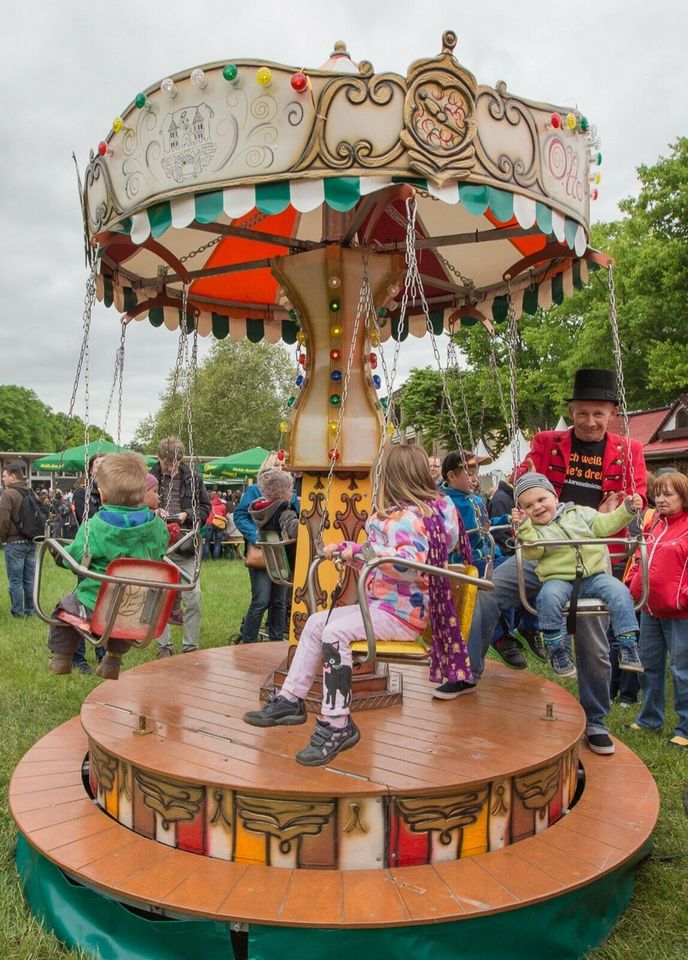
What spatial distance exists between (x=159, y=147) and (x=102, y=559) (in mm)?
1931

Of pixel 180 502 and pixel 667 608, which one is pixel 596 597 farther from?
pixel 180 502

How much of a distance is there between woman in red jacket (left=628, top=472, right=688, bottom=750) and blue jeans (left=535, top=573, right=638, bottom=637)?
1130 millimetres

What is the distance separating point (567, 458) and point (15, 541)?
22.7 feet

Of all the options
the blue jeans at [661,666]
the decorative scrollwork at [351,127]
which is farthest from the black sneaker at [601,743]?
the decorative scrollwork at [351,127]

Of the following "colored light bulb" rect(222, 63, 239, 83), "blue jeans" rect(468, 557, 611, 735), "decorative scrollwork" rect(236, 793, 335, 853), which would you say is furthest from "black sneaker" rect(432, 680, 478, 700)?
"colored light bulb" rect(222, 63, 239, 83)

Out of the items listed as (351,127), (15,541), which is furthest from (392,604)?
(15,541)

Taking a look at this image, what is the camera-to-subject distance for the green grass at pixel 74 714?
276 centimetres

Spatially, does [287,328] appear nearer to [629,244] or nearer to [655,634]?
[655,634]

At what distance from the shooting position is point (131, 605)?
355cm

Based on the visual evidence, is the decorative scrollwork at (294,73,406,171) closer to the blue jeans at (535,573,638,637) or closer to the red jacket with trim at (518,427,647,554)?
the red jacket with trim at (518,427,647,554)

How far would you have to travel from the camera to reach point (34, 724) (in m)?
5.03

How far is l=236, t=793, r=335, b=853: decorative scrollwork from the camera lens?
2816 mm

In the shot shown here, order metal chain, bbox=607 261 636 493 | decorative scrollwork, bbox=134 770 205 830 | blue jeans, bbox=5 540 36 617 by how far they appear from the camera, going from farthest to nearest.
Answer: blue jeans, bbox=5 540 36 617
metal chain, bbox=607 261 636 493
decorative scrollwork, bbox=134 770 205 830

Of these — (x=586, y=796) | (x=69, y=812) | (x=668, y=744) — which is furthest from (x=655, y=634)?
(x=69, y=812)
